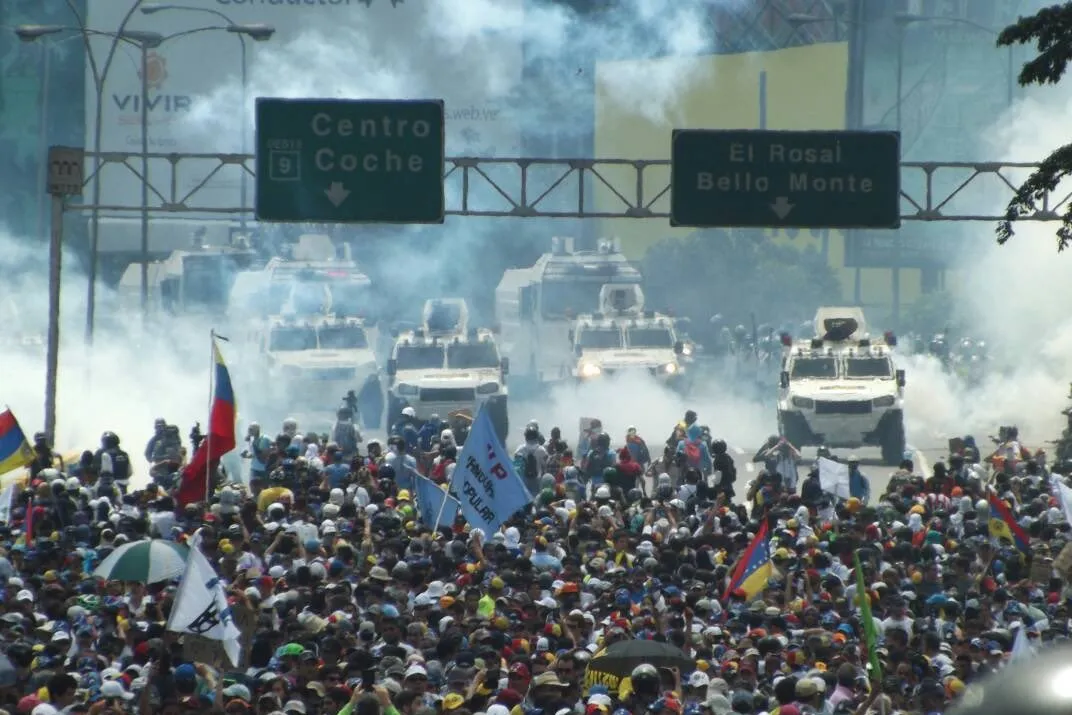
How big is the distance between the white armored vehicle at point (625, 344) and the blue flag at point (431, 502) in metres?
20.7

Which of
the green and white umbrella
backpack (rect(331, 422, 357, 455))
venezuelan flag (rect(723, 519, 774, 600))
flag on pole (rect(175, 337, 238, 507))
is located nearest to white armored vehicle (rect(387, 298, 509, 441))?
backpack (rect(331, 422, 357, 455))

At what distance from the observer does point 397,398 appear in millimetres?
35281

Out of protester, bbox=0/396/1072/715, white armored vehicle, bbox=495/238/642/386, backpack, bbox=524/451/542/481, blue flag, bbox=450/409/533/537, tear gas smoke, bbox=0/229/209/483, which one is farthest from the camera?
white armored vehicle, bbox=495/238/642/386

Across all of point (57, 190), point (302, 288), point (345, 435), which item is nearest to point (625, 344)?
point (302, 288)

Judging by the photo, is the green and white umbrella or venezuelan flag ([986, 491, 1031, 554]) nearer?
the green and white umbrella

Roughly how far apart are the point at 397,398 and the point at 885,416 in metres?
7.21

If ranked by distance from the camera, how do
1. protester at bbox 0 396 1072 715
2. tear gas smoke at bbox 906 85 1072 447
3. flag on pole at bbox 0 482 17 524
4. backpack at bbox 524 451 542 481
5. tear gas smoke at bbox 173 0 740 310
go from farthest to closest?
tear gas smoke at bbox 173 0 740 310
tear gas smoke at bbox 906 85 1072 447
backpack at bbox 524 451 542 481
flag on pole at bbox 0 482 17 524
protester at bbox 0 396 1072 715

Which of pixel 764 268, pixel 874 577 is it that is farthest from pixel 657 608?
pixel 764 268

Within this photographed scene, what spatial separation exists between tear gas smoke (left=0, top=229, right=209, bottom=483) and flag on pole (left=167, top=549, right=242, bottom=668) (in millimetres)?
18081

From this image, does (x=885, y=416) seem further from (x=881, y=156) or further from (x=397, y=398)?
(x=881, y=156)

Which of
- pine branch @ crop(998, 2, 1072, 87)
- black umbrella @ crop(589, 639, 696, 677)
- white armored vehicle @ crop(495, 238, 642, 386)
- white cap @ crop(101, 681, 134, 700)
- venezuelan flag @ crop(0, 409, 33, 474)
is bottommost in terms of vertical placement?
white cap @ crop(101, 681, 134, 700)

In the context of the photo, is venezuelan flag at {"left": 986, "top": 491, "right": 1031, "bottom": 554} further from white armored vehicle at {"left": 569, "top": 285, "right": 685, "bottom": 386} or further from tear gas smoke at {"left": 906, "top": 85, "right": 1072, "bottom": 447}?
tear gas smoke at {"left": 906, "top": 85, "right": 1072, "bottom": 447}

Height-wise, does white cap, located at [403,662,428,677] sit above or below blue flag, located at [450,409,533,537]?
below

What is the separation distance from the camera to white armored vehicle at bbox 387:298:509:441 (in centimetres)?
3509
